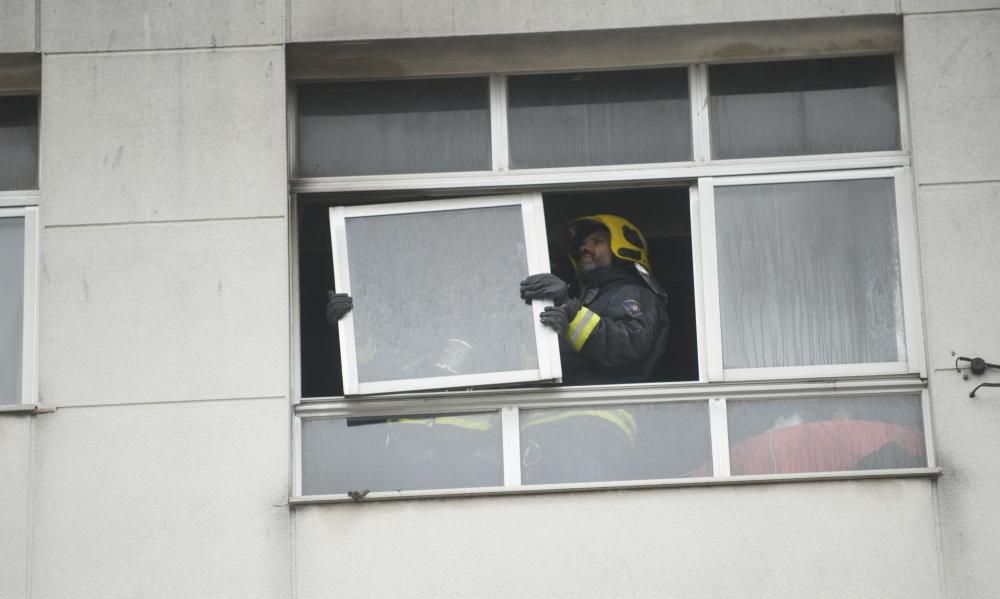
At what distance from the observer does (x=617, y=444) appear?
7473 mm

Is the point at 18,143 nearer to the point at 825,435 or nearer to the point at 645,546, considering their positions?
the point at 645,546

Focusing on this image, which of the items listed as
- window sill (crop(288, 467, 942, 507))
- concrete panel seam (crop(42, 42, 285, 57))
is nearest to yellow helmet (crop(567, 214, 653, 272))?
window sill (crop(288, 467, 942, 507))

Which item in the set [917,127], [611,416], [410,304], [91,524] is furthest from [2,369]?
[917,127]

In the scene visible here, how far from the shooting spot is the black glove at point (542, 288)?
7.60m

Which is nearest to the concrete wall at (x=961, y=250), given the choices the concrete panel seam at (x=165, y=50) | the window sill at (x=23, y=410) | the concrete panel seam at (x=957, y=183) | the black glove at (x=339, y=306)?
the concrete panel seam at (x=957, y=183)

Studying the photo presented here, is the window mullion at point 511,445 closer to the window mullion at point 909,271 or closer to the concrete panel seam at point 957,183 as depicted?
the window mullion at point 909,271

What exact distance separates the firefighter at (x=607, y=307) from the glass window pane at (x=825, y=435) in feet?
2.22

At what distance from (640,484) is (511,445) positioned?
0.72 m

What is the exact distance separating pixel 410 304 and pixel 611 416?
45.7 inches

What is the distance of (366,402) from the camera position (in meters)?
7.57

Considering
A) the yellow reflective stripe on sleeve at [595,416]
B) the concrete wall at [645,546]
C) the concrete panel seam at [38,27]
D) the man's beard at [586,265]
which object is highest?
the concrete panel seam at [38,27]

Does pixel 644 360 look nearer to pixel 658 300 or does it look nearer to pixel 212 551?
pixel 658 300

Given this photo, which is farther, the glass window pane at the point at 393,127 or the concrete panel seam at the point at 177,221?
the glass window pane at the point at 393,127

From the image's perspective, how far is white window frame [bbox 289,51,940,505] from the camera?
743 centimetres
